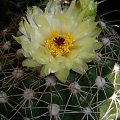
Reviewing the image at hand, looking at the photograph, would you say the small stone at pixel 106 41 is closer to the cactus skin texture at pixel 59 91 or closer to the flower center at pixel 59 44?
the cactus skin texture at pixel 59 91

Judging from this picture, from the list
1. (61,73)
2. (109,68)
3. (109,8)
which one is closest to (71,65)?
(61,73)

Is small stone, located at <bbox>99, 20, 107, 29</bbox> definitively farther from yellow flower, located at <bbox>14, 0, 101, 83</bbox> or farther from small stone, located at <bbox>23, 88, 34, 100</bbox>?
small stone, located at <bbox>23, 88, 34, 100</bbox>

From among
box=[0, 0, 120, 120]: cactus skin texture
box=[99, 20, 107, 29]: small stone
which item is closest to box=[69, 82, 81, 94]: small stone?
box=[0, 0, 120, 120]: cactus skin texture

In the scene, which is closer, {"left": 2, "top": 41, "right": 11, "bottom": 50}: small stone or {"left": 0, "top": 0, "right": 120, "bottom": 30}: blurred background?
{"left": 2, "top": 41, "right": 11, "bottom": 50}: small stone

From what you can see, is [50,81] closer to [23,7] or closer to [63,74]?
[63,74]

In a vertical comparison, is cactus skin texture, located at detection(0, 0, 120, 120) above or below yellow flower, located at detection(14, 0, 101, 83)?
below

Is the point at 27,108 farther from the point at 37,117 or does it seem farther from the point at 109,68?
the point at 109,68

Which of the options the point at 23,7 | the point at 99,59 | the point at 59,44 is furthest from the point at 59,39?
the point at 23,7
